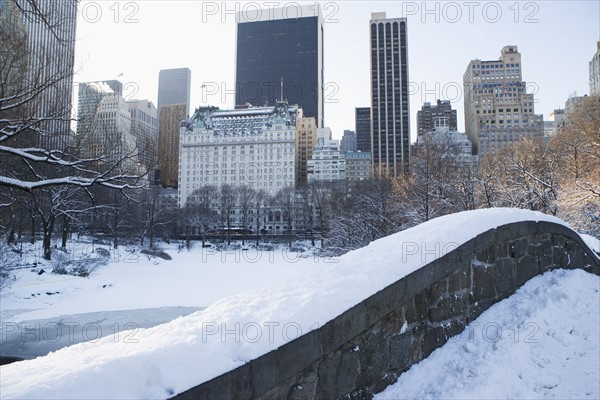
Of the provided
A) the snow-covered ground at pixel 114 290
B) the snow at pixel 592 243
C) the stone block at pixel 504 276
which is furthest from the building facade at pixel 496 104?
the stone block at pixel 504 276

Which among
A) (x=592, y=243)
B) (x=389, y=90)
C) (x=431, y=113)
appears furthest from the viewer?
(x=431, y=113)

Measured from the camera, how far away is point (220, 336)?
271 cm

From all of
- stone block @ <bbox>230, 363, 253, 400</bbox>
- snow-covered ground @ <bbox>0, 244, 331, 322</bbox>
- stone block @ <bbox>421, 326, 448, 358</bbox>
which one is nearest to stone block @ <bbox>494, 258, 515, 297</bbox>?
stone block @ <bbox>421, 326, 448, 358</bbox>

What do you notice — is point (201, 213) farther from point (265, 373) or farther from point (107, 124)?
point (265, 373)

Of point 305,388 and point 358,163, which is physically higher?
point 358,163

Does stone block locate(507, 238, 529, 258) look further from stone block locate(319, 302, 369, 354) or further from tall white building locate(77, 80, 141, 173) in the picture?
tall white building locate(77, 80, 141, 173)

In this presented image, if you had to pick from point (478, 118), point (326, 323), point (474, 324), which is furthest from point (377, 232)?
point (478, 118)

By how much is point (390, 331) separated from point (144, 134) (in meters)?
6.66

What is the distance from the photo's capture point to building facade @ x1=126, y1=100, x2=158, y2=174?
7613mm

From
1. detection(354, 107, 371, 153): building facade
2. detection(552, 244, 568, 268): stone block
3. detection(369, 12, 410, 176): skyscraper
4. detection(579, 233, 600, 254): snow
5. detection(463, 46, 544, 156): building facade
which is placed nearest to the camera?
detection(552, 244, 568, 268): stone block

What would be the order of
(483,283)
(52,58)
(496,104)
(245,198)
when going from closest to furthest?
(483,283) < (52,58) < (245,198) < (496,104)

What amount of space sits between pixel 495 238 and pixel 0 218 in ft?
62.0

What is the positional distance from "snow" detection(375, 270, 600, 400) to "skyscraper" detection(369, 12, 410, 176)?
94916 mm

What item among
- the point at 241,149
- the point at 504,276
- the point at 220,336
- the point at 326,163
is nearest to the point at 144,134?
the point at 220,336
